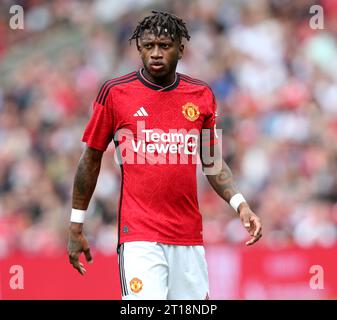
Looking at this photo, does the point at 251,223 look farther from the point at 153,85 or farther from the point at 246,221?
the point at 153,85

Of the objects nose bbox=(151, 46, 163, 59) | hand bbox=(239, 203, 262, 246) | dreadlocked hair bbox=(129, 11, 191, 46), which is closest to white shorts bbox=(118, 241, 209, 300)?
hand bbox=(239, 203, 262, 246)

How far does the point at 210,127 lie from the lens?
6.39 metres

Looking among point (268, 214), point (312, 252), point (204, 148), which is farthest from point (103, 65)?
point (204, 148)

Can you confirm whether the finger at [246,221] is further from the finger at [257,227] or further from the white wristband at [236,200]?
the white wristband at [236,200]

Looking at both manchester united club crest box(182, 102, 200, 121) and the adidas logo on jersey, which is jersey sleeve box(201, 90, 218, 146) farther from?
the adidas logo on jersey

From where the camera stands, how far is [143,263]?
5.95m

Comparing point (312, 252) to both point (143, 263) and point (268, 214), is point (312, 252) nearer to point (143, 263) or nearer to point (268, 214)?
point (268, 214)

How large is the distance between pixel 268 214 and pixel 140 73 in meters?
5.08

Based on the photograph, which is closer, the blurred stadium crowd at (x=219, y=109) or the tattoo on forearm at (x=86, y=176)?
the tattoo on forearm at (x=86, y=176)

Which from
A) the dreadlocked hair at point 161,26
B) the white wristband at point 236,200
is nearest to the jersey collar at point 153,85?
the dreadlocked hair at point 161,26

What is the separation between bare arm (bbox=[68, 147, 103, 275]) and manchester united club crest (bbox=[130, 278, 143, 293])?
349 mm

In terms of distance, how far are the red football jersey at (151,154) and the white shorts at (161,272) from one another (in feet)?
0.19

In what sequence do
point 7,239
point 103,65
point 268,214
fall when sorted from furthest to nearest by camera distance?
point 103,65 < point 7,239 < point 268,214

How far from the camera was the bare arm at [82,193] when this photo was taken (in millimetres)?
6141
